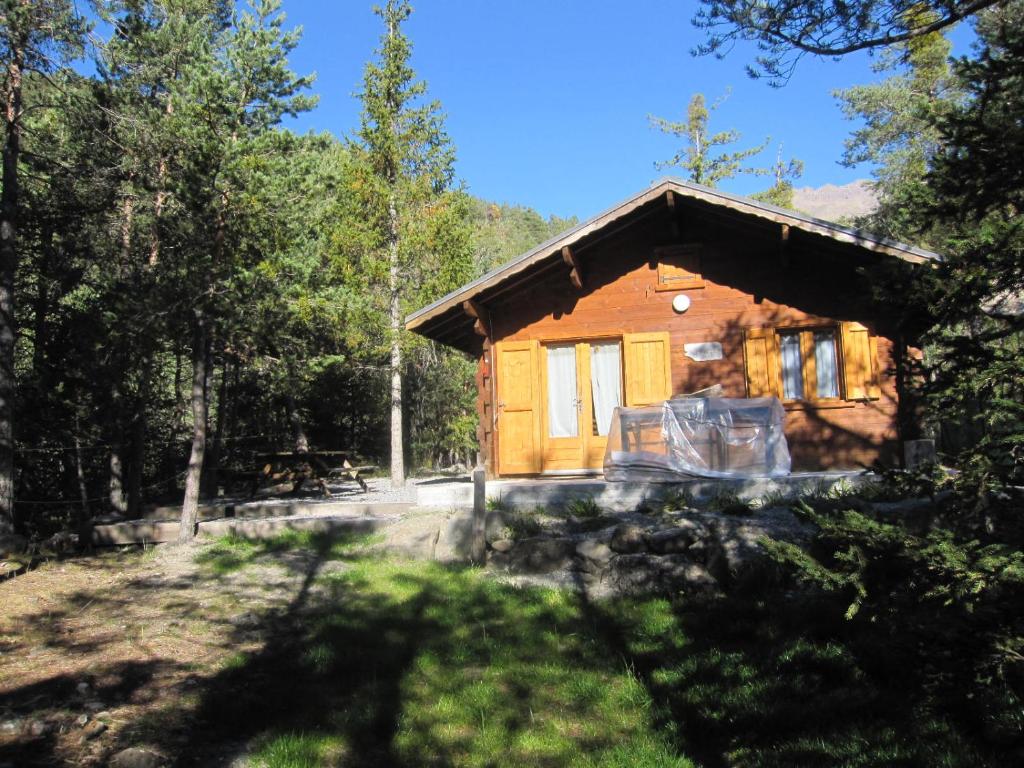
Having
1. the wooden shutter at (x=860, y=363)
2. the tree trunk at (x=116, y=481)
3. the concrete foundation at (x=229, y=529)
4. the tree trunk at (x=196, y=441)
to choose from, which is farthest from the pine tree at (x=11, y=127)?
the wooden shutter at (x=860, y=363)

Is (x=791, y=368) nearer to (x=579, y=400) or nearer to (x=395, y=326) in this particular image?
(x=579, y=400)

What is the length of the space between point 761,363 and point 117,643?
888cm

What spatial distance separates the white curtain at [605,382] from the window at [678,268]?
1.23m

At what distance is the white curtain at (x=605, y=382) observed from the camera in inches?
470

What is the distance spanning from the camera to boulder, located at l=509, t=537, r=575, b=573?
8.06 meters

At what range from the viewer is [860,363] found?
1092 centimetres

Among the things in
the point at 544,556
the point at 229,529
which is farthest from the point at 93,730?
the point at 229,529

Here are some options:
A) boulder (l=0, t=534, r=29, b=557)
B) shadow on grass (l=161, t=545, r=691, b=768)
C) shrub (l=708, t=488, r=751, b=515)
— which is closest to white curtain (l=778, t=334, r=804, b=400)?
shrub (l=708, t=488, r=751, b=515)

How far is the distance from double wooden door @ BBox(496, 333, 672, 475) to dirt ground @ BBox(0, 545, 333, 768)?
155 inches

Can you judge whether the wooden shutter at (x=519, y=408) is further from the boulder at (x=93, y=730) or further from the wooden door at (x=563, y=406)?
the boulder at (x=93, y=730)

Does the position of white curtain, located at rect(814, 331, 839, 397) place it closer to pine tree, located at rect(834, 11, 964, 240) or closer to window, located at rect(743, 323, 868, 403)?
window, located at rect(743, 323, 868, 403)

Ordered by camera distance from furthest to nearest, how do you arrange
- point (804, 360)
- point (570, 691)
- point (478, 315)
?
point (478, 315) < point (804, 360) < point (570, 691)

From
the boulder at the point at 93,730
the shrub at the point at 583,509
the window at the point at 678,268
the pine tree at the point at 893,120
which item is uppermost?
the pine tree at the point at 893,120

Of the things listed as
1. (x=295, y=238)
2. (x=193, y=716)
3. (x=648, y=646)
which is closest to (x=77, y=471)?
(x=295, y=238)
